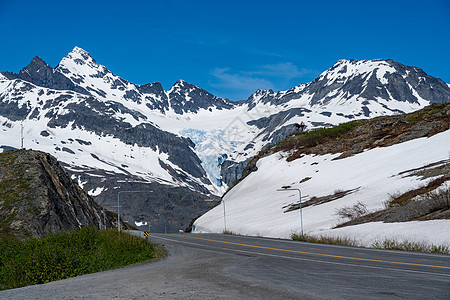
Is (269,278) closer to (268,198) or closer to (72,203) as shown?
(72,203)

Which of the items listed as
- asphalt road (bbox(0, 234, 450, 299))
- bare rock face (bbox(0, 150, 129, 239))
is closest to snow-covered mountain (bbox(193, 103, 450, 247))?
asphalt road (bbox(0, 234, 450, 299))

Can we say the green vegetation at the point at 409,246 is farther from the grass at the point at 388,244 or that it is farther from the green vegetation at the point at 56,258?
the green vegetation at the point at 56,258

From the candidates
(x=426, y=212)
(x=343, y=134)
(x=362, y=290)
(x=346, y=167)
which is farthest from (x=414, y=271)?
(x=343, y=134)

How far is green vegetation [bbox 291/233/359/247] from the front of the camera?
28031 mm

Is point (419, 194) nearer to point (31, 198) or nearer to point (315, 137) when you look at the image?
point (31, 198)

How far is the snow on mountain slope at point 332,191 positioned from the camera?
28.3 m

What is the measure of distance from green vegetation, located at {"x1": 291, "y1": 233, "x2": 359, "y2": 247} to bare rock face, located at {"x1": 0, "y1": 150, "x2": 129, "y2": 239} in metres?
17.2

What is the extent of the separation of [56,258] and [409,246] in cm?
1748

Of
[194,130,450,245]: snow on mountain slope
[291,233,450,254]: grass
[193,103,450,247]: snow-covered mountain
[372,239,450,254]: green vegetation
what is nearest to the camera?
[372,239,450,254]: green vegetation

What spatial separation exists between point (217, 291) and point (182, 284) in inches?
61.3

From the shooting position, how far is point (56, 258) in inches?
664

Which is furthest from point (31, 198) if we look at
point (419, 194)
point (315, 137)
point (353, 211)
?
point (315, 137)

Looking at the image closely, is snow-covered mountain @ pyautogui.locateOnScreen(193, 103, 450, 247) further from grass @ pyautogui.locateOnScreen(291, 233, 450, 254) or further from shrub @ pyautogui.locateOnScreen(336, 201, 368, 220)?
grass @ pyautogui.locateOnScreen(291, 233, 450, 254)

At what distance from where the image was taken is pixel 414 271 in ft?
44.4
